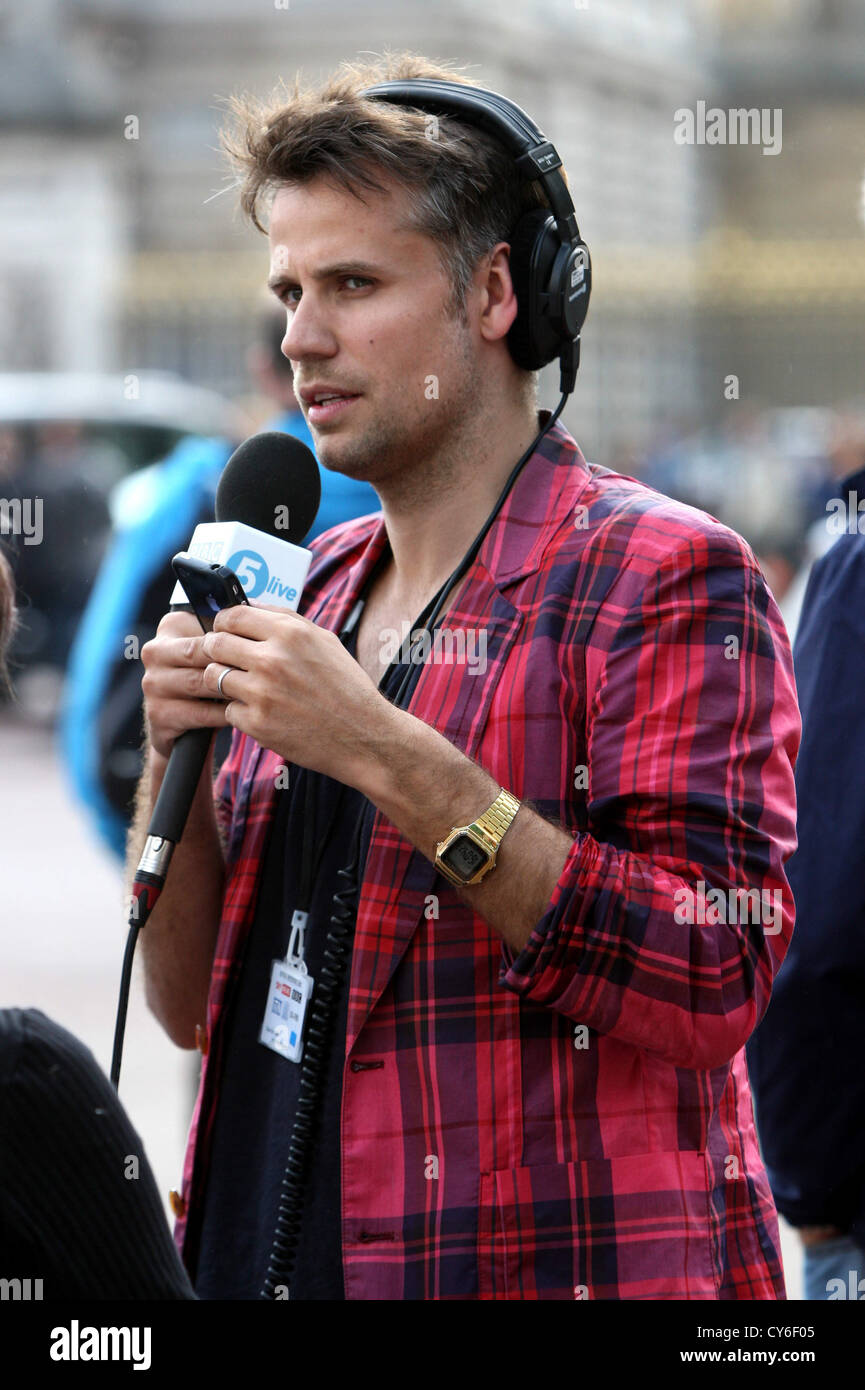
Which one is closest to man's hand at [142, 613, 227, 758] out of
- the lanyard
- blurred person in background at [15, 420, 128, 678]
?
the lanyard

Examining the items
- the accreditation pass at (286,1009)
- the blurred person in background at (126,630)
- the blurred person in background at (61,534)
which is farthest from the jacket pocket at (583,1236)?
the blurred person in background at (61,534)

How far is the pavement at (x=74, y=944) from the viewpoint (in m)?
4.46

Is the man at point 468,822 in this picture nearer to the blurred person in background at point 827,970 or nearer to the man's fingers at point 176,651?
the man's fingers at point 176,651

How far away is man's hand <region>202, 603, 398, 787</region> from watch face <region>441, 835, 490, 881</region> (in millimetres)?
109

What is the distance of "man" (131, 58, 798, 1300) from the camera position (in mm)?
1522

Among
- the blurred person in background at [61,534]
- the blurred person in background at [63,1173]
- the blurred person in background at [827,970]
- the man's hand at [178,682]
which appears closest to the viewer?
the blurred person in background at [63,1173]

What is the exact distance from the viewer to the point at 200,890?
1.86 meters

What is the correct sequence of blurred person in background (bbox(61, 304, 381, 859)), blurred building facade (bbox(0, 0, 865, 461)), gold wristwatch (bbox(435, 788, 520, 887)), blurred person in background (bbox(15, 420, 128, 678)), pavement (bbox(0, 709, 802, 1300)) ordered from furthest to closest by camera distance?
blurred building facade (bbox(0, 0, 865, 461))
blurred person in background (bbox(15, 420, 128, 678))
pavement (bbox(0, 709, 802, 1300))
blurred person in background (bbox(61, 304, 381, 859))
gold wristwatch (bbox(435, 788, 520, 887))

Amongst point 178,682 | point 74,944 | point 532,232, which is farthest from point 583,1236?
point 74,944

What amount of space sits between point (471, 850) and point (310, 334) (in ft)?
1.92

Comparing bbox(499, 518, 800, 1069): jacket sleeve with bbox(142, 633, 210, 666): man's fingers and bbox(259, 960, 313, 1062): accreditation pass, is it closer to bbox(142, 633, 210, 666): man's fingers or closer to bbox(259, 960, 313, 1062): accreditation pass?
bbox(259, 960, 313, 1062): accreditation pass

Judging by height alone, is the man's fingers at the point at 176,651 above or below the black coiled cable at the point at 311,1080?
above

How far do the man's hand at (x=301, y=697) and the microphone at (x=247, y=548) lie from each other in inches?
5.5

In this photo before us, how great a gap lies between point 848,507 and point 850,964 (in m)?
0.58
